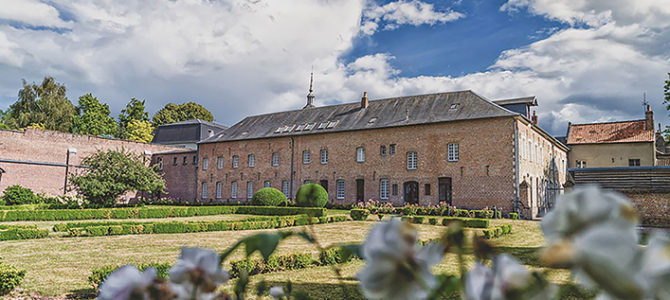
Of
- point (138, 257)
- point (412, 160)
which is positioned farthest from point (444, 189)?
point (138, 257)

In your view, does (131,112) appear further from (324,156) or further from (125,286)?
(125,286)

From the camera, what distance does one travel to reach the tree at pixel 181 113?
51.5m

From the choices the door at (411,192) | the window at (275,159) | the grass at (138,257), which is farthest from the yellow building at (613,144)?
the window at (275,159)

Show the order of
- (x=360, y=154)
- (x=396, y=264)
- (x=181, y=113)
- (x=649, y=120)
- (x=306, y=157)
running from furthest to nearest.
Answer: (x=181, y=113) → (x=649, y=120) → (x=306, y=157) → (x=360, y=154) → (x=396, y=264)

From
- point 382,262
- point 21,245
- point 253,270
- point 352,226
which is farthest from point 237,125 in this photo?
point 382,262

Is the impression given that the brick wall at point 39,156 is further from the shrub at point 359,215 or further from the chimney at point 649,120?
the chimney at point 649,120

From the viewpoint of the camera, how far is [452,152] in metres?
22.9

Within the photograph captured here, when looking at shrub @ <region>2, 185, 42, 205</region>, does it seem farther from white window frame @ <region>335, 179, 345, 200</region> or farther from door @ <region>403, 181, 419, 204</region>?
door @ <region>403, 181, 419, 204</region>

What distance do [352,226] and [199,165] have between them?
2067cm

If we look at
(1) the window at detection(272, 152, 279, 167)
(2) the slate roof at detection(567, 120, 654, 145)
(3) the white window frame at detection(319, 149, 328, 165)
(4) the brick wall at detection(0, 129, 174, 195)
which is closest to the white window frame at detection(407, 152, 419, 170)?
(3) the white window frame at detection(319, 149, 328, 165)

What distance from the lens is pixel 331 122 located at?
91.7 feet

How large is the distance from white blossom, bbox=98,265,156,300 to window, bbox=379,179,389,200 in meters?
24.1

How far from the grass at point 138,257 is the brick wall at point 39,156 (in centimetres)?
1792

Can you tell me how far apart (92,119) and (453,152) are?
122ft
